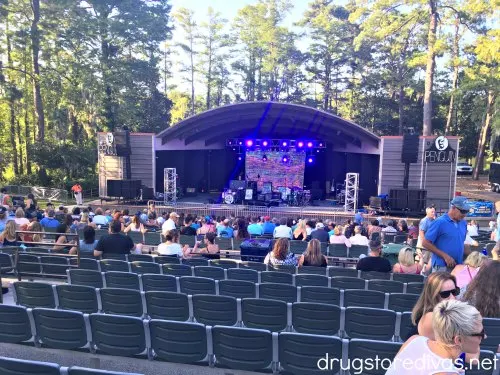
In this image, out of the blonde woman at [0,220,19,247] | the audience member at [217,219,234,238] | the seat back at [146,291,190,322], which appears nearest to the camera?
the seat back at [146,291,190,322]

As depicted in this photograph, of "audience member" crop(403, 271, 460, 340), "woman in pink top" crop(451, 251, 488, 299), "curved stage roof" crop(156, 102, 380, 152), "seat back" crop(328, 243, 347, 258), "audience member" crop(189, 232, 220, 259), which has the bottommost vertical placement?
"seat back" crop(328, 243, 347, 258)

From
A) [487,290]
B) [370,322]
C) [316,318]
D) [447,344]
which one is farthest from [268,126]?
[447,344]

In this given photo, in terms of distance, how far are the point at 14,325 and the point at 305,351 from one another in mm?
2660

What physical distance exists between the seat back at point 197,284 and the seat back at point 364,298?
1629mm

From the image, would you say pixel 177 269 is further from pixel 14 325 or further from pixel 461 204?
pixel 461 204

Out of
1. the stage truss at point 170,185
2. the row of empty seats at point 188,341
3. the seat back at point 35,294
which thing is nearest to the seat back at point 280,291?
the row of empty seats at point 188,341

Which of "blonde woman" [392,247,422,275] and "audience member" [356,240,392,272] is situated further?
"audience member" [356,240,392,272]

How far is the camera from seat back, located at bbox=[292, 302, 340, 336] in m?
3.92

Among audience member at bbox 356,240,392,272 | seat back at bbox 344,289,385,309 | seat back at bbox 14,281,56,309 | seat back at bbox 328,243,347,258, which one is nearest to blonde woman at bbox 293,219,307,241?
seat back at bbox 328,243,347,258

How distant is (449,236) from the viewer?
169 inches

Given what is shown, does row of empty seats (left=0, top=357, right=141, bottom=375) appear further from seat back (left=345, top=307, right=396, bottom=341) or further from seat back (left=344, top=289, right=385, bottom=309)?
seat back (left=344, top=289, right=385, bottom=309)

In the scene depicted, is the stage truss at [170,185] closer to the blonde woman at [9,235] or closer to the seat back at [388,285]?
the blonde woman at [9,235]

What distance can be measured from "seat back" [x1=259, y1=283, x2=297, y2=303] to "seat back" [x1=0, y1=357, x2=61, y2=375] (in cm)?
277

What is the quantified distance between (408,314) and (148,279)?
3.07 m
